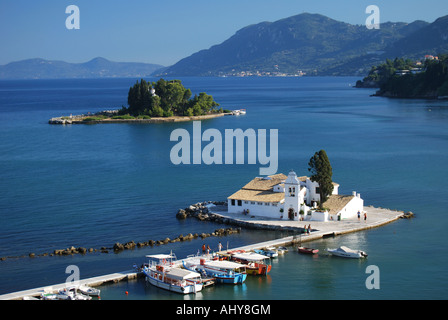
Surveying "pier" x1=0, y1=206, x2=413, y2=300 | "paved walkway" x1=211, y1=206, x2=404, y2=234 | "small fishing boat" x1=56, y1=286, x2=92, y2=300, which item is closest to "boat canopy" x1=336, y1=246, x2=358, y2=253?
"pier" x1=0, y1=206, x2=413, y2=300

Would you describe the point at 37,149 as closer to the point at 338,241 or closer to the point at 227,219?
the point at 227,219

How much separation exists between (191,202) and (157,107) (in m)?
76.4

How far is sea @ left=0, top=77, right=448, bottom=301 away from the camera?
31.7 metres

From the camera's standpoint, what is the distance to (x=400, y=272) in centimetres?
3281

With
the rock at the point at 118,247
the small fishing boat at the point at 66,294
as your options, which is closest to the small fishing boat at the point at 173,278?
the small fishing boat at the point at 66,294

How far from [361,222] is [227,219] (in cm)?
950

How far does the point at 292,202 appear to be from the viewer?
4209 centimetres

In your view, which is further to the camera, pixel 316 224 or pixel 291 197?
pixel 291 197

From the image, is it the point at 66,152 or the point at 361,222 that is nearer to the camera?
the point at 361,222

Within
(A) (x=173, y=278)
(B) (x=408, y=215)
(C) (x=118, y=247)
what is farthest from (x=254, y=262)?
(B) (x=408, y=215)

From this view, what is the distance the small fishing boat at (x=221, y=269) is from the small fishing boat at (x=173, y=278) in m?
1.04

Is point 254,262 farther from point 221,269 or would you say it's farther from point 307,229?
point 307,229

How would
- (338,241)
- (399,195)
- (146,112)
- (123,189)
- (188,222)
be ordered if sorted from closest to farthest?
(338,241), (188,222), (399,195), (123,189), (146,112)

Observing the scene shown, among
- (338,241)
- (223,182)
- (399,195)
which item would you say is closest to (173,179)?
(223,182)
